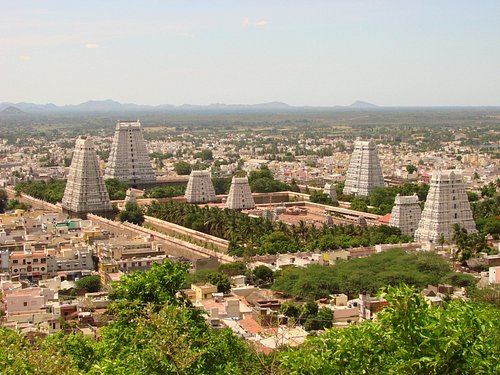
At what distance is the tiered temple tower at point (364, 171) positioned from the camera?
6456 centimetres

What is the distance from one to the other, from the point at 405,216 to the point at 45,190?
102ft

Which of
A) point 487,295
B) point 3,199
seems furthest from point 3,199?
point 487,295

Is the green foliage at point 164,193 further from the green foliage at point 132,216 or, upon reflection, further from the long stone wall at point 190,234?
the long stone wall at point 190,234

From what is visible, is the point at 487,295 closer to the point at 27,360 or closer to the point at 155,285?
the point at 155,285

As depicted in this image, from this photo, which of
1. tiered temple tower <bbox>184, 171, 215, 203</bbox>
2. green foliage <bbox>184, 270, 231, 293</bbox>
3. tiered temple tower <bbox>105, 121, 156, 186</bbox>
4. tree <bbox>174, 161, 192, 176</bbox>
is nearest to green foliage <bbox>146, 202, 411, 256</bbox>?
green foliage <bbox>184, 270, 231, 293</bbox>

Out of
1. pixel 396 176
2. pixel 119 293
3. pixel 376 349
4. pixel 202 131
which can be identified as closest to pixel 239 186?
pixel 396 176

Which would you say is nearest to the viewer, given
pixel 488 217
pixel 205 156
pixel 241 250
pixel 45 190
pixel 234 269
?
pixel 234 269

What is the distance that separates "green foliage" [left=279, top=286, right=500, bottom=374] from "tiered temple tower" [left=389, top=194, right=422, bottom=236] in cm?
3469

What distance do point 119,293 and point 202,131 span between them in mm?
171485

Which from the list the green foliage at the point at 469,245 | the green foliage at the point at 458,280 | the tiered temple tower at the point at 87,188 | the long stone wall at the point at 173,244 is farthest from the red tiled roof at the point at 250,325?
the tiered temple tower at the point at 87,188

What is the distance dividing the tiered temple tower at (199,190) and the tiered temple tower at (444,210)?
20.4 metres

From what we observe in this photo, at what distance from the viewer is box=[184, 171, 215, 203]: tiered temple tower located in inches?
2431

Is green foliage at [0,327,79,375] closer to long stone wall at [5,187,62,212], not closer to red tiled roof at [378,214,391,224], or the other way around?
red tiled roof at [378,214,391,224]

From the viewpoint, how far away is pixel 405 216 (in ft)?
154
